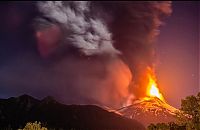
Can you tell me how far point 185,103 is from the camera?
335ft

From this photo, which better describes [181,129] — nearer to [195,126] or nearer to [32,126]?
[195,126]

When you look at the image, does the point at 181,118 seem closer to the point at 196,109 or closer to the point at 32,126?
the point at 196,109

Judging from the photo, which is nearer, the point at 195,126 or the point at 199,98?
the point at 195,126

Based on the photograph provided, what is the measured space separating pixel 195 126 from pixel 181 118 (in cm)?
810

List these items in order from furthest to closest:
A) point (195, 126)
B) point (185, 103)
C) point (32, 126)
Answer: point (32, 126) → point (185, 103) → point (195, 126)

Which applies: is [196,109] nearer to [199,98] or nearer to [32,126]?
[199,98]

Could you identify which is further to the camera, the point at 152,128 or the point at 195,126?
the point at 152,128

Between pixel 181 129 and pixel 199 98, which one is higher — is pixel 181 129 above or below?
below

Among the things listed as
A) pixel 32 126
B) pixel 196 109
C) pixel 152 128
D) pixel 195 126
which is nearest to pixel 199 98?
pixel 196 109

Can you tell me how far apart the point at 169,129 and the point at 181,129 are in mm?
3721

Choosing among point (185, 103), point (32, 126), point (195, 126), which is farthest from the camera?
point (32, 126)

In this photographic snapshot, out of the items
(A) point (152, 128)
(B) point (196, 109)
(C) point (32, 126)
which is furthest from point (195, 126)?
A: (C) point (32, 126)

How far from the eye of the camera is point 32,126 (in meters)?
110

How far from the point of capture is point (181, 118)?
104m
